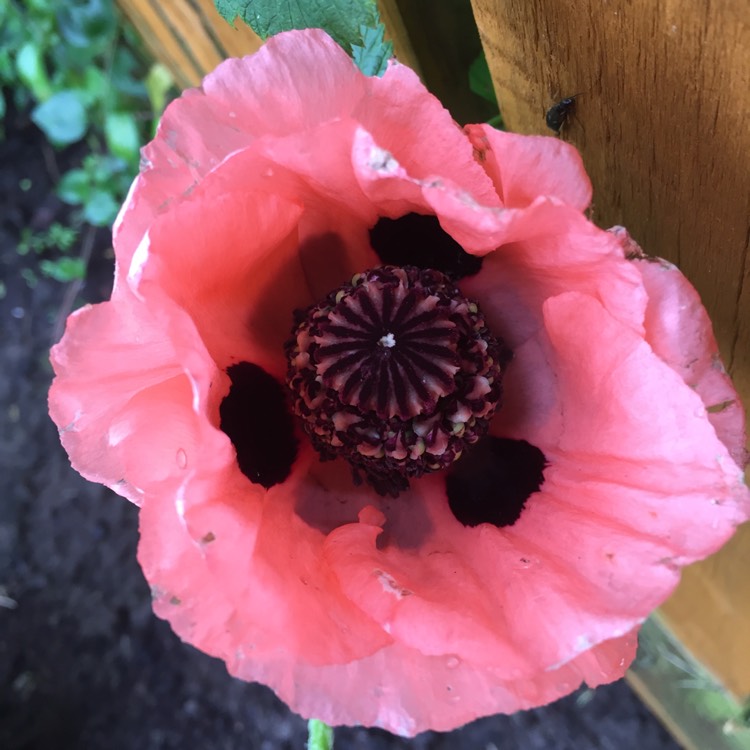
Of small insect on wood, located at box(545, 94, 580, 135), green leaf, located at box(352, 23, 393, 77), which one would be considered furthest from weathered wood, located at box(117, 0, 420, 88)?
small insect on wood, located at box(545, 94, 580, 135)

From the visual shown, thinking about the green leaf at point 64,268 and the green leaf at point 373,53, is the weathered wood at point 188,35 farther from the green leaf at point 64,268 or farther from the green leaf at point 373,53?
the green leaf at point 64,268

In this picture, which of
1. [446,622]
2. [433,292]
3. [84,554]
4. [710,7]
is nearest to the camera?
[710,7]

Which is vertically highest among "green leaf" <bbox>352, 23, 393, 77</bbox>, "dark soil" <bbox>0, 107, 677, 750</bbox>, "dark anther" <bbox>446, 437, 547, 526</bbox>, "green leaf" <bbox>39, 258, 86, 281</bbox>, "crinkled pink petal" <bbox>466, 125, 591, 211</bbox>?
"green leaf" <bbox>352, 23, 393, 77</bbox>

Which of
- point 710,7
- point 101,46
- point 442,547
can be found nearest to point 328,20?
point 710,7

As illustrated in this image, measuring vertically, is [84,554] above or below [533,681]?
below

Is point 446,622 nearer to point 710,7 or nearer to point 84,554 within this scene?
point 710,7

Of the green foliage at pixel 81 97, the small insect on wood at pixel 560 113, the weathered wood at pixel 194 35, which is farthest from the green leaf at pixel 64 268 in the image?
the small insect on wood at pixel 560 113

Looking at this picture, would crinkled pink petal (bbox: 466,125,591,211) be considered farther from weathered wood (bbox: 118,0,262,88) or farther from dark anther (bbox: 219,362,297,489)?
weathered wood (bbox: 118,0,262,88)
